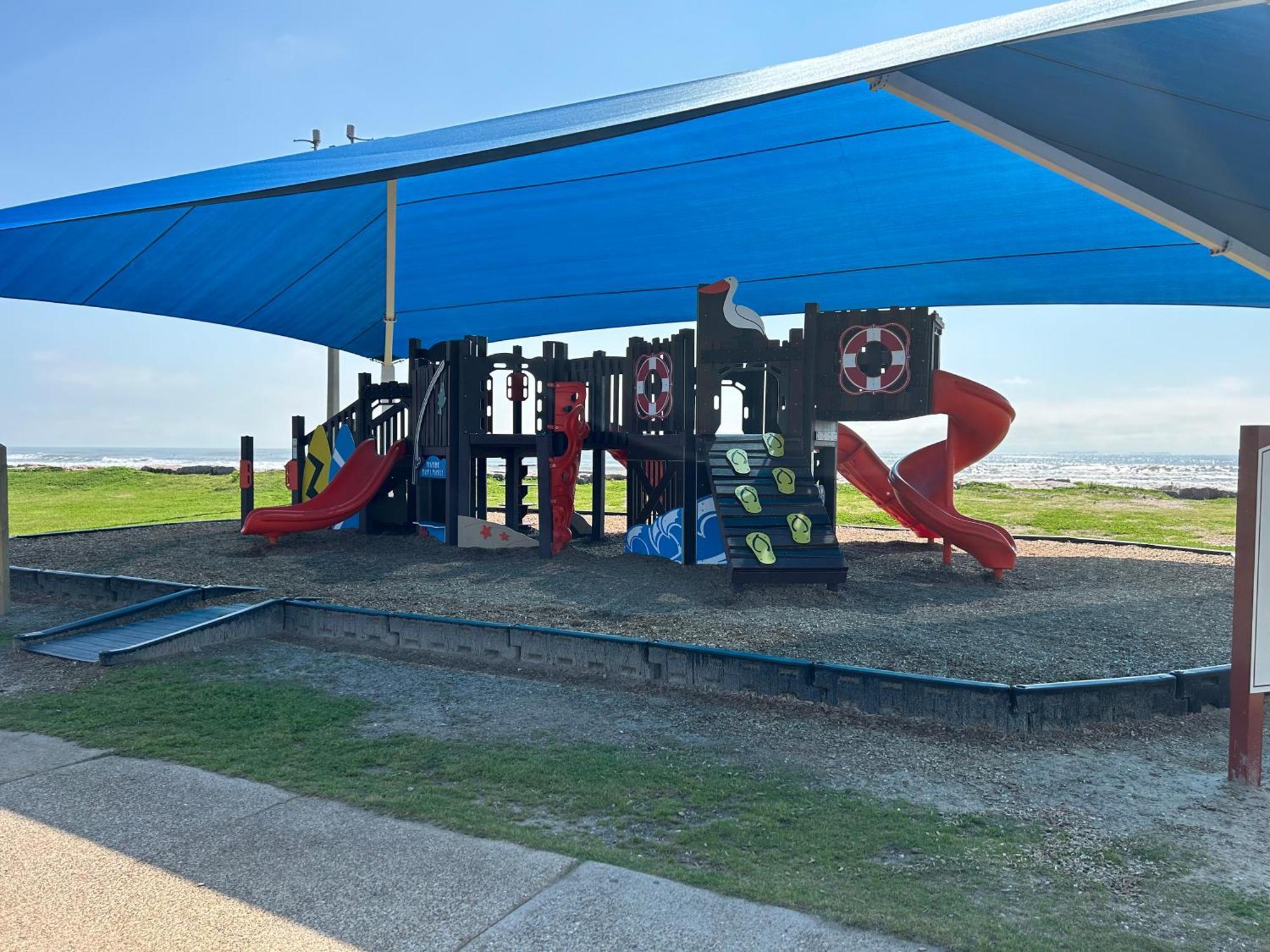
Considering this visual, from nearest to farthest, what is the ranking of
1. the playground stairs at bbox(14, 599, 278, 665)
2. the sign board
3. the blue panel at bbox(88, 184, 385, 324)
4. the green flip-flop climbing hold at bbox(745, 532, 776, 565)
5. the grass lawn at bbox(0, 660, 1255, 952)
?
the grass lawn at bbox(0, 660, 1255, 952) < the sign board < the playground stairs at bbox(14, 599, 278, 665) < the green flip-flop climbing hold at bbox(745, 532, 776, 565) < the blue panel at bbox(88, 184, 385, 324)

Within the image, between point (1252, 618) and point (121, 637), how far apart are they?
7351 millimetres

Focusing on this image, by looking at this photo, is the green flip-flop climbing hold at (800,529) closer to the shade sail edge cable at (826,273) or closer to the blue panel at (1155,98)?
the blue panel at (1155,98)

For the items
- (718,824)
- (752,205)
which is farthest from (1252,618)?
(752,205)

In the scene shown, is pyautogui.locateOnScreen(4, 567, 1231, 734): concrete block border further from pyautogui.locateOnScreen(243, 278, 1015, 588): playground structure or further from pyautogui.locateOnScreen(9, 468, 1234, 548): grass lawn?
pyautogui.locateOnScreen(9, 468, 1234, 548): grass lawn

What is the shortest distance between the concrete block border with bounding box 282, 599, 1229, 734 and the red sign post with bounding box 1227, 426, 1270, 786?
0.89 metres

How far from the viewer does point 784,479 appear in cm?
941

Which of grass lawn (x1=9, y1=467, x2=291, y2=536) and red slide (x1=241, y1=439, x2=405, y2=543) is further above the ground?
red slide (x1=241, y1=439, x2=405, y2=543)

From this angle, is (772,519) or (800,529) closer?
(800,529)

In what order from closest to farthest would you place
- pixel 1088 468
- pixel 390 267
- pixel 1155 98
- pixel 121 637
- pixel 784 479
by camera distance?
pixel 1155 98, pixel 121 637, pixel 784 479, pixel 390 267, pixel 1088 468

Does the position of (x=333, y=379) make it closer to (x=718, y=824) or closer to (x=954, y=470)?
(x=954, y=470)

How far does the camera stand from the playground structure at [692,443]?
31.6 feet

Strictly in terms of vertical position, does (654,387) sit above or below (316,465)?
above

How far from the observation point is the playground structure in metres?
9.64

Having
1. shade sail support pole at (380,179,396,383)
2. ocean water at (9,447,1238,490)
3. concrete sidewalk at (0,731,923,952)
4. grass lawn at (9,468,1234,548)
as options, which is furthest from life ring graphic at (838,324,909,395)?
ocean water at (9,447,1238,490)
